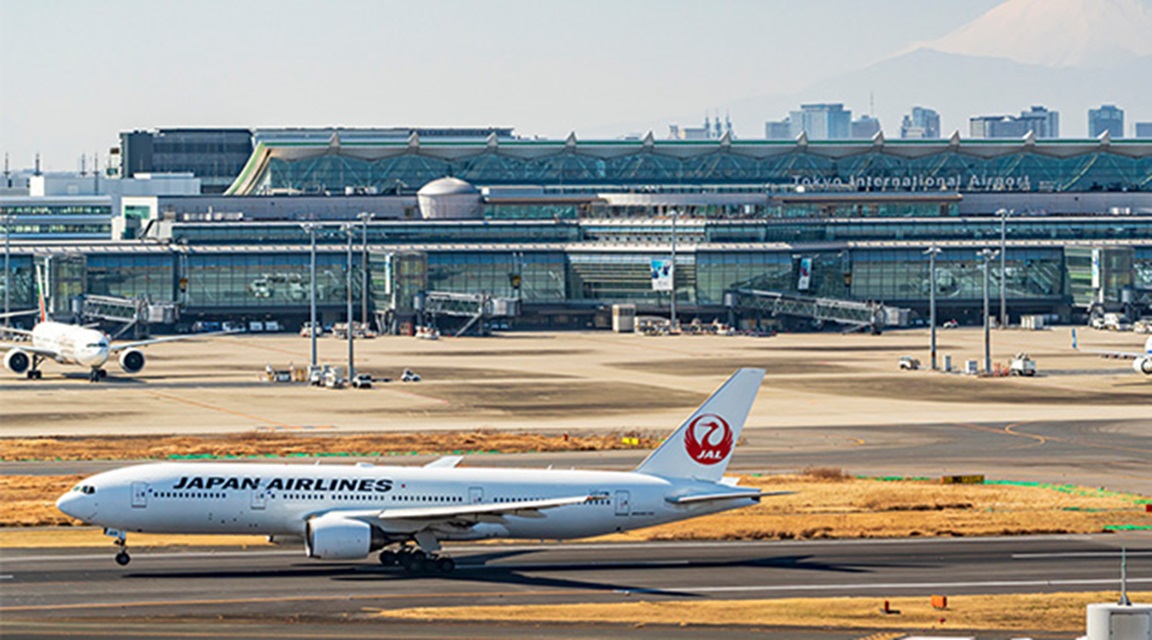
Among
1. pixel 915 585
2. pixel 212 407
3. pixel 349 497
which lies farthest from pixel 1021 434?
pixel 349 497

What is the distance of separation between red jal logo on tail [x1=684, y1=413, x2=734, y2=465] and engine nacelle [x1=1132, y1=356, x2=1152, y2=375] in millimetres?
101362

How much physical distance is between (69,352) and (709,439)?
10380 cm

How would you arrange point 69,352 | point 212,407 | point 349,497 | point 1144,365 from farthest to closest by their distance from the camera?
point 1144,365 → point 69,352 → point 212,407 → point 349,497

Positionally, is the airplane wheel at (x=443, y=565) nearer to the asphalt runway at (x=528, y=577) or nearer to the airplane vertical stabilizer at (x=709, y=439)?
the asphalt runway at (x=528, y=577)

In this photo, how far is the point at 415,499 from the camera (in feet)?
217

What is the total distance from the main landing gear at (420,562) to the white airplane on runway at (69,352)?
96880 mm

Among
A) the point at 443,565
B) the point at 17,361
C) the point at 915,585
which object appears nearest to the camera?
the point at 915,585

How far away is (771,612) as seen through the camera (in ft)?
196

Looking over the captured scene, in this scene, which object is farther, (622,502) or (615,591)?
(622,502)

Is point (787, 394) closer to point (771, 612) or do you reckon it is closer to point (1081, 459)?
point (1081, 459)

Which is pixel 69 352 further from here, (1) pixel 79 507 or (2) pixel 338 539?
(2) pixel 338 539

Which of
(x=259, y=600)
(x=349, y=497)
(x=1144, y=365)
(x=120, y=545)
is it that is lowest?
(x=259, y=600)

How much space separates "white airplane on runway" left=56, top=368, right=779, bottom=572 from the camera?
64.3m

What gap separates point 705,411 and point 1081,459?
45072 mm
